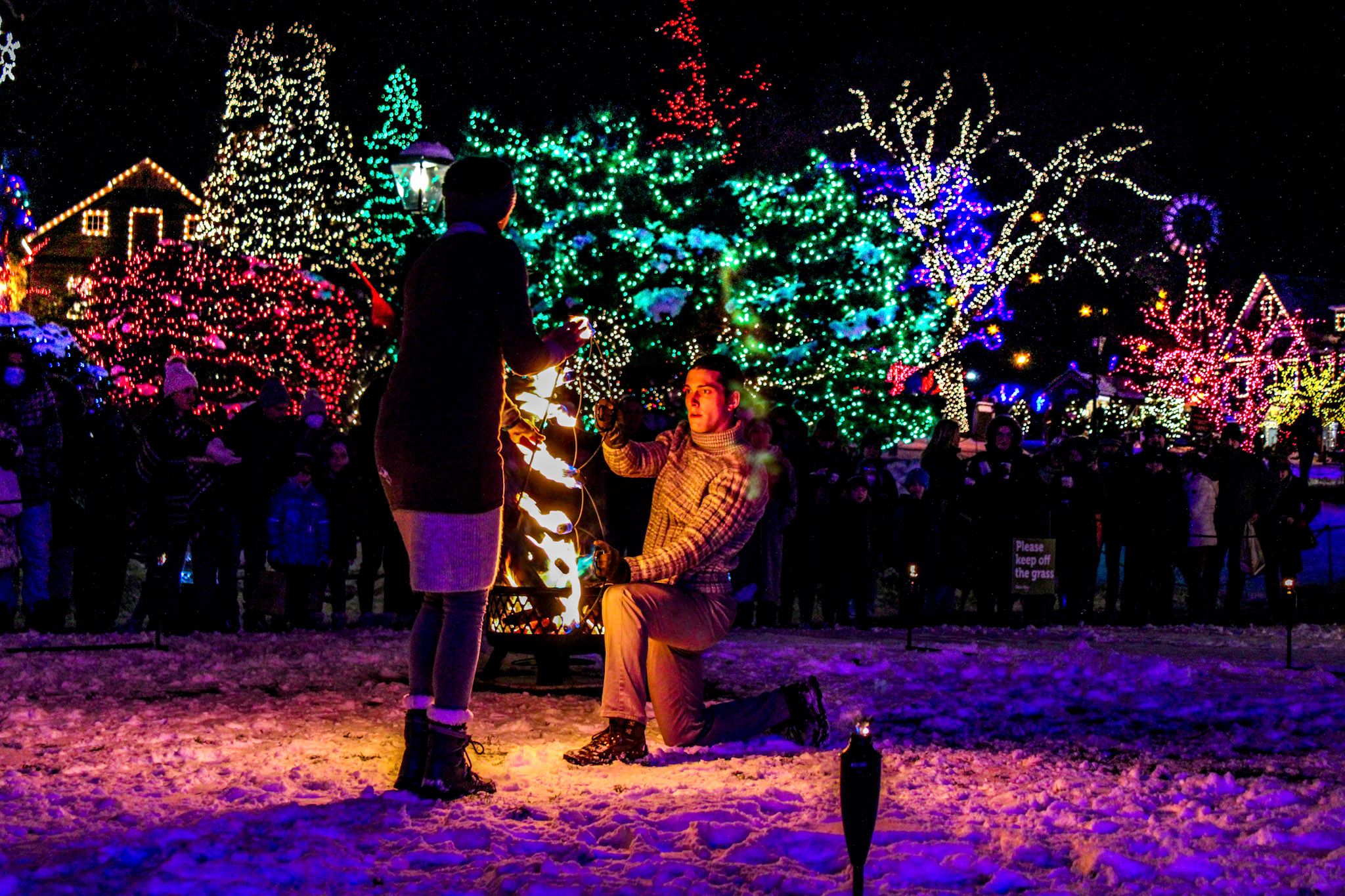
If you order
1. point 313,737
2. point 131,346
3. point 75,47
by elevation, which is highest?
point 75,47

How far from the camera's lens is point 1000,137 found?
33.1 meters

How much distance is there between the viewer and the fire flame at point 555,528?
6.96 metres

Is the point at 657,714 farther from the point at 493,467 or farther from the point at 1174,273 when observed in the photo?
the point at 1174,273

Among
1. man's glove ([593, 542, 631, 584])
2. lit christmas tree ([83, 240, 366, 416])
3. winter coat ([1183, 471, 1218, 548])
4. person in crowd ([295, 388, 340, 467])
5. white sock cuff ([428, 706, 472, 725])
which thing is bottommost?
white sock cuff ([428, 706, 472, 725])

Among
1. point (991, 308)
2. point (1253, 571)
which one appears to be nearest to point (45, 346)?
point (1253, 571)

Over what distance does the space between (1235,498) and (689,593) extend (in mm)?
10984

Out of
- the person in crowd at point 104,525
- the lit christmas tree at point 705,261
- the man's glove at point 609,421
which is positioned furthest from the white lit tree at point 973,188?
the man's glove at point 609,421

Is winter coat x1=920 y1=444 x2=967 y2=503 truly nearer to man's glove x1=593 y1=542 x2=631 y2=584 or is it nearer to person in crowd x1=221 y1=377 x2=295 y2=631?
person in crowd x1=221 y1=377 x2=295 y2=631

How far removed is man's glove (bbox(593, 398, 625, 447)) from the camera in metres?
6.18

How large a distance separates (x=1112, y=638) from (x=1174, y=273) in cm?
3501

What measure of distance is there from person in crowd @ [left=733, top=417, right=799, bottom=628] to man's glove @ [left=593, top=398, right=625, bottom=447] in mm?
6142

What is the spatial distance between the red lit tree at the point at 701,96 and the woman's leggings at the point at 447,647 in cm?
2092

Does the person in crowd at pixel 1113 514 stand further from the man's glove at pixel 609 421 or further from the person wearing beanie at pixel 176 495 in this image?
the man's glove at pixel 609 421

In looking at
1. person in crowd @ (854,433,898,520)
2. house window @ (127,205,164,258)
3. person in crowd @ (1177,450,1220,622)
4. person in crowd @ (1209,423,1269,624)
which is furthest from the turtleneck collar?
house window @ (127,205,164,258)
